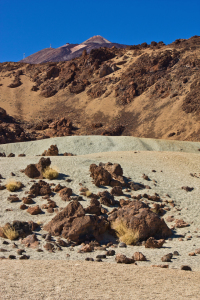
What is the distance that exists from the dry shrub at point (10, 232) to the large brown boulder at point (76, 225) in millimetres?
1059

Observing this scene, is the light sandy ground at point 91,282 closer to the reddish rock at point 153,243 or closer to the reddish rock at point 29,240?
the reddish rock at point 29,240

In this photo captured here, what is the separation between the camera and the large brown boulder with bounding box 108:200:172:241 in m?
8.68

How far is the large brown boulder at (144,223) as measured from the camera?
868 cm

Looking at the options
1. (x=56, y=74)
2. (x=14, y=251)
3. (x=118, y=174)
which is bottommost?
(x=14, y=251)

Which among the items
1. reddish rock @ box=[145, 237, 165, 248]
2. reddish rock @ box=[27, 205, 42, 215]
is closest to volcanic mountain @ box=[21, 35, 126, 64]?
reddish rock @ box=[27, 205, 42, 215]

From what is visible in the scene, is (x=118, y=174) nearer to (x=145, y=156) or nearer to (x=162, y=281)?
(x=145, y=156)

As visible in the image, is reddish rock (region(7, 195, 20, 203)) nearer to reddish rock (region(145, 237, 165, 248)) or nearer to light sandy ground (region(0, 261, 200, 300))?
light sandy ground (region(0, 261, 200, 300))

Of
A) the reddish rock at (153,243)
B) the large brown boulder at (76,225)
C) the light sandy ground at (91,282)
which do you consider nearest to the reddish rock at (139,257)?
the light sandy ground at (91,282)

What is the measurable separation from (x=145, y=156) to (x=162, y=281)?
15.0 m

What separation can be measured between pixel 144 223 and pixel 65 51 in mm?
175136

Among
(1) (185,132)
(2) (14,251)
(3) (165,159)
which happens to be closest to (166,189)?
(3) (165,159)

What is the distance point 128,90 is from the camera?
182ft

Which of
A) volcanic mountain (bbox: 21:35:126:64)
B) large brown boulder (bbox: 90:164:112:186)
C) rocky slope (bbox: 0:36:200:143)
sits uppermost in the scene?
volcanic mountain (bbox: 21:35:126:64)

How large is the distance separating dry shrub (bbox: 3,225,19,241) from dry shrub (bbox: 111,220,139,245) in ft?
9.81
